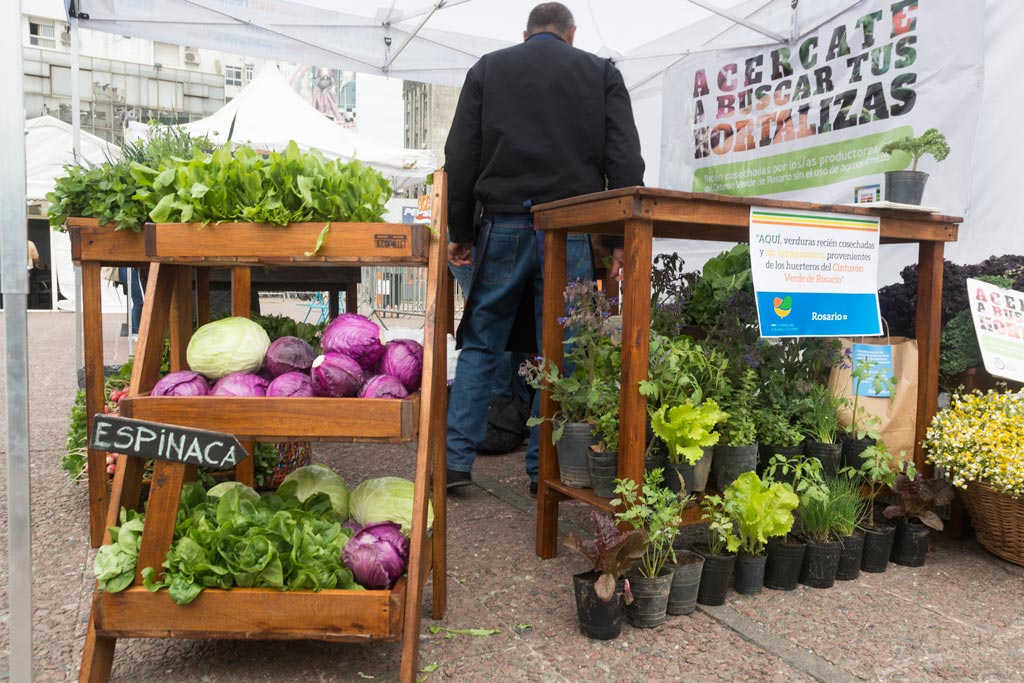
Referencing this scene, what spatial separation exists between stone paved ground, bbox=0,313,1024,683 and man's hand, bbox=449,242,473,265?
4.54 ft

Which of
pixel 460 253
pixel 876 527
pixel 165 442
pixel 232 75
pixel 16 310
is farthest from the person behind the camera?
pixel 232 75

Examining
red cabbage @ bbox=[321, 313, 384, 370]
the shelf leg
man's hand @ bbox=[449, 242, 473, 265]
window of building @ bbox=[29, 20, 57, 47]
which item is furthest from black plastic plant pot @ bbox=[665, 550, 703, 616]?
window of building @ bbox=[29, 20, 57, 47]

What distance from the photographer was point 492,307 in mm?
3600

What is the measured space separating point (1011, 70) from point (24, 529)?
15.2ft

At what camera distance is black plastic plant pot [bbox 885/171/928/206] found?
310 centimetres

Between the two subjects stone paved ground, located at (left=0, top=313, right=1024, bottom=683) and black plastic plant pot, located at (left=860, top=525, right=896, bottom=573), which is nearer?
stone paved ground, located at (left=0, top=313, right=1024, bottom=683)

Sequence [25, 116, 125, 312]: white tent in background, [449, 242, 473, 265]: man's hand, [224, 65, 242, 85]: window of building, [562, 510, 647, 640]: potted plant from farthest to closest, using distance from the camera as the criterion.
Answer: [224, 65, 242, 85]: window of building, [25, 116, 125, 312]: white tent in background, [449, 242, 473, 265]: man's hand, [562, 510, 647, 640]: potted plant

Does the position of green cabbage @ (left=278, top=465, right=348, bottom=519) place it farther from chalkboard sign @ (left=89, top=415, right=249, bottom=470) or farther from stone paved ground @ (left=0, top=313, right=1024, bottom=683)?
chalkboard sign @ (left=89, top=415, right=249, bottom=470)

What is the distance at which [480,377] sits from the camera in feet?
12.1

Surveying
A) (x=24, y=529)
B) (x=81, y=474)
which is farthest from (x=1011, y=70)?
(x=81, y=474)

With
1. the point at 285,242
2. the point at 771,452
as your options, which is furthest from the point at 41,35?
the point at 771,452

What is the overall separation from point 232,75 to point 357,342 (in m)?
59.5

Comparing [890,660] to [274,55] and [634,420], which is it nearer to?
[634,420]

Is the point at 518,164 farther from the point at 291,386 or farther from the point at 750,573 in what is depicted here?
the point at 750,573
